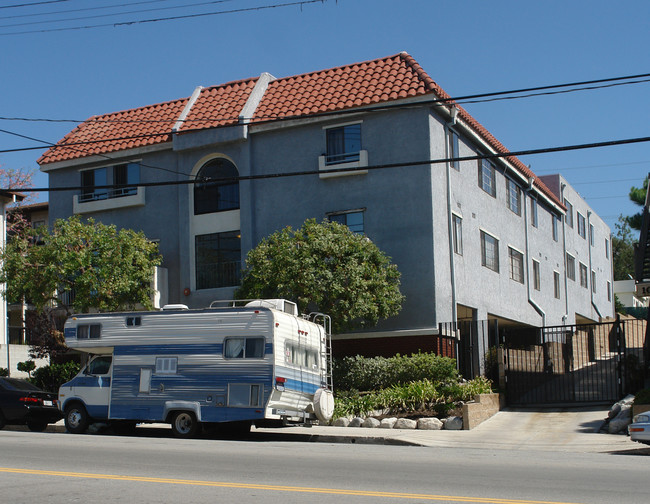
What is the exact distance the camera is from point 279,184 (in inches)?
1079

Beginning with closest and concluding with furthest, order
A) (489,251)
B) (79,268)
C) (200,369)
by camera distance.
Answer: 1. (200,369)
2. (79,268)
3. (489,251)

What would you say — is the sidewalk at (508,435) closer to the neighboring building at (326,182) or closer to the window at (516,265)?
the neighboring building at (326,182)

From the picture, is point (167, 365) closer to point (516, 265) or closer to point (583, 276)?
point (516, 265)

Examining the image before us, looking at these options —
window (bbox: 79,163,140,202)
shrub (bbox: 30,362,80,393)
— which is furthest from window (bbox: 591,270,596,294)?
shrub (bbox: 30,362,80,393)

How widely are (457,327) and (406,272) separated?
2.23 metres

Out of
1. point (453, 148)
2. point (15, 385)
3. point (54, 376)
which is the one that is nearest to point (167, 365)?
point (15, 385)

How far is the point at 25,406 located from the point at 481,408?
11434 millimetres

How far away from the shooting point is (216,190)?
94.2ft

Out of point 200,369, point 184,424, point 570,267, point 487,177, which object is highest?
point 487,177

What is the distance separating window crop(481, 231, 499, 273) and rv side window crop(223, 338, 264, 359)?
13060mm

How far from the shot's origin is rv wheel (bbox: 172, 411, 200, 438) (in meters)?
18.7

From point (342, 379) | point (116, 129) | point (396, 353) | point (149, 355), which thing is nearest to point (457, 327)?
point (396, 353)

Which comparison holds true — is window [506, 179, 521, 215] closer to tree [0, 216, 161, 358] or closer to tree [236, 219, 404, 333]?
tree [236, 219, 404, 333]

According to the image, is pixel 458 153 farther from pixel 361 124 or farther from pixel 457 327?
pixel 457 327
